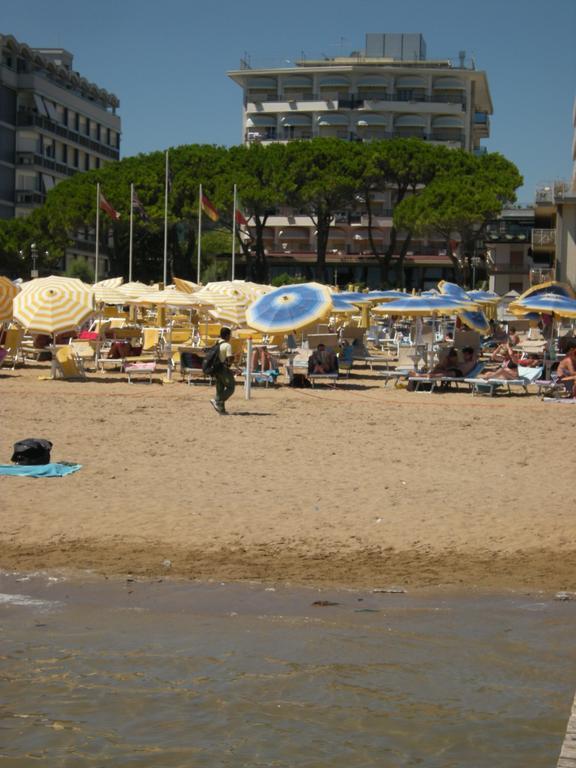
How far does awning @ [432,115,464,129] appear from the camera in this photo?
91.6 m

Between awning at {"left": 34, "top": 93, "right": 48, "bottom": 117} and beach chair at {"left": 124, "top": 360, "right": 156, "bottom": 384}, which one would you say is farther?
awning at {"left": 34, "top": 93, "right": 48, "bottom": 117}

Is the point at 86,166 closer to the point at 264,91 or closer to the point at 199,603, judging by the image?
the point at 264,91

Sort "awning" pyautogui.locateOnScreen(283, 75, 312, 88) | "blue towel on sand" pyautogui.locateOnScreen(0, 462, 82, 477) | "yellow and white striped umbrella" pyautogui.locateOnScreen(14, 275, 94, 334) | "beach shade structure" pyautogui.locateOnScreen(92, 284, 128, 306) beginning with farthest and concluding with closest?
"awning" pyautogui.locateOnScreen(283, 75, 312, 88) → "beach shade structure" pyautogui.locateOnScreen(92, 284, 128, 306) → "yellow and white striped umbrella" pyautogui.locateOnScreen(14, 275, 94, 334) → "blue towel on sand" pyautogui.locateOnScreen(0, 462, 82, 477)

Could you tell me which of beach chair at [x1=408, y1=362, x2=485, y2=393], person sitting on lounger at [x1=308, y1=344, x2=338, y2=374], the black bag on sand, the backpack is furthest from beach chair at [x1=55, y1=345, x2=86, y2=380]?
the black bag on sand

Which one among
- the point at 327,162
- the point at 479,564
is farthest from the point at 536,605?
the point at 327,162

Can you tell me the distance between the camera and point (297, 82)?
306 feet

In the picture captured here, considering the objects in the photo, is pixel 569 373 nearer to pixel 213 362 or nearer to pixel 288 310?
pixel 288 310

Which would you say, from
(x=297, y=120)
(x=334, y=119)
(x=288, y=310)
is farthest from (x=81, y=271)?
(x=288, y=310)

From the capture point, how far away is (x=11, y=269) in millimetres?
65188

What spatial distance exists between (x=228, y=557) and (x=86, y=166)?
76696mm

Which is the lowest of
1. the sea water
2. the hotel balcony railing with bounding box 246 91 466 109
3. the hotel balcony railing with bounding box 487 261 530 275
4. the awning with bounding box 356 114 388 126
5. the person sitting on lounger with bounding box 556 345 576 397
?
the sea water

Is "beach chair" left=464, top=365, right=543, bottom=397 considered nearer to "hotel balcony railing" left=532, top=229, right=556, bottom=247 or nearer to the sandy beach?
the sandy beach

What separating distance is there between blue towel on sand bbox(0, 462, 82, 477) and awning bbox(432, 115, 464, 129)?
8437 cm

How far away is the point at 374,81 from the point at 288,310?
253 ft
